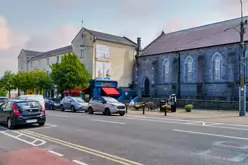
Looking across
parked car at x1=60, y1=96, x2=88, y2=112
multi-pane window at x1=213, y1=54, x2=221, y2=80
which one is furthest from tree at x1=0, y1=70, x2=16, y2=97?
multi-pane window at x1=213, y1=54, x2=221, y2=80

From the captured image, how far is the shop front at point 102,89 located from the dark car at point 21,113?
25825mm

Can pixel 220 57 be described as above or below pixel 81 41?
below

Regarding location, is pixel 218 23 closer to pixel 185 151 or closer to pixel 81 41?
pixel 81 41

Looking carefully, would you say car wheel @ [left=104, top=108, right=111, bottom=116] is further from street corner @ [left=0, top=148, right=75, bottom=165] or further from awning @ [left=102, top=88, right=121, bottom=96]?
awning @ [left=102, top=88, right=121, bottom=96]

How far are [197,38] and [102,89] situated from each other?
1800 centimetres

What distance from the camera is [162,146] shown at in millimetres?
8133

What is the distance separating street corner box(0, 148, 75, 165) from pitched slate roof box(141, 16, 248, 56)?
105 ft

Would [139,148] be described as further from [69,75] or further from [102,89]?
[102,89]

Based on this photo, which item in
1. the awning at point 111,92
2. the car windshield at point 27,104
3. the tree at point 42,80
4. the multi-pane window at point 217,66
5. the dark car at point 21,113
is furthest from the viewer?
the tree at point 42,80

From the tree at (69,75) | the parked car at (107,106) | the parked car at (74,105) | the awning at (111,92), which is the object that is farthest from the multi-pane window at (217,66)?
the parked car at (74,105)

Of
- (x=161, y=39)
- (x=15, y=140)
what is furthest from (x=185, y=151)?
(x=161, y=39)

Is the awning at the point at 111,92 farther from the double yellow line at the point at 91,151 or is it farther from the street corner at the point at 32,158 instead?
the street corner at the point at 32,158

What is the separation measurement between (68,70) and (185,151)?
29088 millimetres

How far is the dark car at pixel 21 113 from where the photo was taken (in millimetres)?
12562
